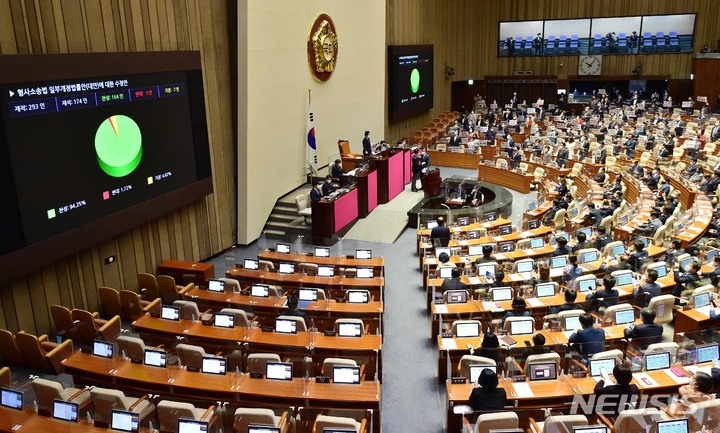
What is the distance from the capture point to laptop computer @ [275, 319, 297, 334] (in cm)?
880

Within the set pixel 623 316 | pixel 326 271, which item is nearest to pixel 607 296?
pixel 623 316

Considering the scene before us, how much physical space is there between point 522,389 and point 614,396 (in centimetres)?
105

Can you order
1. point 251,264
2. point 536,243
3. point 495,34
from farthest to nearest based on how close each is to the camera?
point 495,34 → point 536,243 → point 251,264

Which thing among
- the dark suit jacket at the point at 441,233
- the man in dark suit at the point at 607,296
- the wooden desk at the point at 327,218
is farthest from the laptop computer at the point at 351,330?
the wooden desk at the point at 327,218

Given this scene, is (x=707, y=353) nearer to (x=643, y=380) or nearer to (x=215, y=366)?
(x=643, y=380)

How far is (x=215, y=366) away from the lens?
7652mm

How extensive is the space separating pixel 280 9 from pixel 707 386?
530 inches

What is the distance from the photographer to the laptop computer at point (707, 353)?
7500 millimetres

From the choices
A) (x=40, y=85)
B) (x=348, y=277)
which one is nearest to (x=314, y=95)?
(x=348, y=277)

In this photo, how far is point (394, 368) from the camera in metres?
9.19

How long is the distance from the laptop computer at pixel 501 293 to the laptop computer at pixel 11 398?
699 cm

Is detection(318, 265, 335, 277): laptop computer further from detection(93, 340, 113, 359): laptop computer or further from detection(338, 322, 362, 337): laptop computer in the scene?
detection(93, 340, 113, 359): laptop computer

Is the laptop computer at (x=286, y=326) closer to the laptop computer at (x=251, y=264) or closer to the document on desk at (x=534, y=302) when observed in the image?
the laptop computer at (x=251, y=264)

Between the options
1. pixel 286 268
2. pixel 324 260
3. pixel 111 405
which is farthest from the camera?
pixel 324 260
